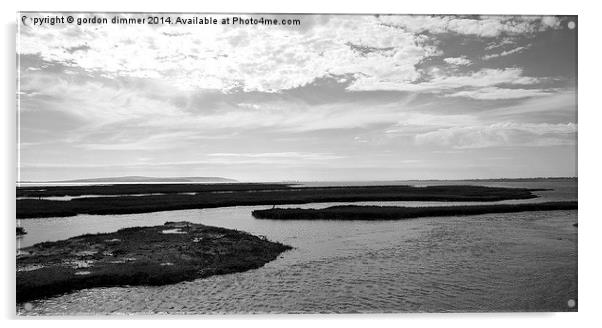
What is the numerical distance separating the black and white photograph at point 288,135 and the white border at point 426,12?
0.21 metres

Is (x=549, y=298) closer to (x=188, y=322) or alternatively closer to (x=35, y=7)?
(x=188, y=322)

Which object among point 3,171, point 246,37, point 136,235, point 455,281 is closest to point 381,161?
point 455,281

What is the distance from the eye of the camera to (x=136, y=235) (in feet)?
52.9

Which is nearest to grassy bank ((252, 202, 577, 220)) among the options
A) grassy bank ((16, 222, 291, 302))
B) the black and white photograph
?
grassy bank ((16, 222, 291, 302))

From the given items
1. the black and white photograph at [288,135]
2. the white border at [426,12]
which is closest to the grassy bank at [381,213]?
the black and white photograph at [288,135]

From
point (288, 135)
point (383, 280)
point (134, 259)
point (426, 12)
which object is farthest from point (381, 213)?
point (134, 259)

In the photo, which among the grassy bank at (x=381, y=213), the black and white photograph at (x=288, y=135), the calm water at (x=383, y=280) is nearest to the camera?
the calm water at (x=383, y=280)

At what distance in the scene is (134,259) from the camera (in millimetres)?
12898

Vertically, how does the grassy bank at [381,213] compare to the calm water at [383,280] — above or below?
above

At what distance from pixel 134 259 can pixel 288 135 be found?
653 cm

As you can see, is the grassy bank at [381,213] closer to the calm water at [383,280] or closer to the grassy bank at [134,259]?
the calm water at [383,280]

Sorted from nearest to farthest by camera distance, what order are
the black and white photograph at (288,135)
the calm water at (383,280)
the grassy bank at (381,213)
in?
1. the calm water at (383,280)
2. the black and white photograph at (288,135)
3. the grassy bank at (381,213)

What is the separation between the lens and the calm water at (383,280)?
10.6 metres

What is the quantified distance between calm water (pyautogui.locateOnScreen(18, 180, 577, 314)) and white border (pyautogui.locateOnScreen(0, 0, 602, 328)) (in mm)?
305
